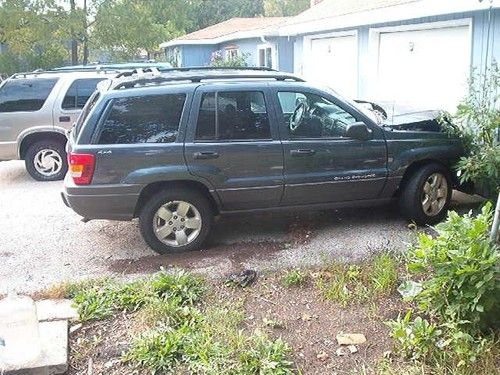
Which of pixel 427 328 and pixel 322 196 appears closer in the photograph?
pixel 427 328

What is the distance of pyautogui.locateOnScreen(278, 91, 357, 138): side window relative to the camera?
19.6 ft

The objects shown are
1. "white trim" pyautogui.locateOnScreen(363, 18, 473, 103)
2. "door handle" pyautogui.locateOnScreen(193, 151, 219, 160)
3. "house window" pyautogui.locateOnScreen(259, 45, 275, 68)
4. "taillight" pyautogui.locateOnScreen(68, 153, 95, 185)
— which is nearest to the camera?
"taillight" pyautogui.locateOnScreen(68, 153, 95, 185)

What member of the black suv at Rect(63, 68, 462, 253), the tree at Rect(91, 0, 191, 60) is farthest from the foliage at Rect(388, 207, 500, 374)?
the tree at Rect(91, 0, 191, 60)

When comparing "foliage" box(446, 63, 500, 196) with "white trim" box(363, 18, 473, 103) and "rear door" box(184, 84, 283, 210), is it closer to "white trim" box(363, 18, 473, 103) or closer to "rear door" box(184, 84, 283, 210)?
"white trim" box(363, 18, 473, 103)

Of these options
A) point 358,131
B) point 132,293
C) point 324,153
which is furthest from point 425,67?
point 132,293

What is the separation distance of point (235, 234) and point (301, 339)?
8.20 ft

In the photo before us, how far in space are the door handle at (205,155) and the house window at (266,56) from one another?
493 inches

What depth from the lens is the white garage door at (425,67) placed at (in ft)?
26.8

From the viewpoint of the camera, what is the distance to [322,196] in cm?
609

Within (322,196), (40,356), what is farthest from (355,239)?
(40,356)

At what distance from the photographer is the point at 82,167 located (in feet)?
17.9

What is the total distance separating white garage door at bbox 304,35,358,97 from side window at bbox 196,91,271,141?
17.4 ft

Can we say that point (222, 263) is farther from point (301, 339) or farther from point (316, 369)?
point (316, 369)

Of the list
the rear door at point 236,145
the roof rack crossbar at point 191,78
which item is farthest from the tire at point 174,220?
the roof rack crossbar at point 191,78
